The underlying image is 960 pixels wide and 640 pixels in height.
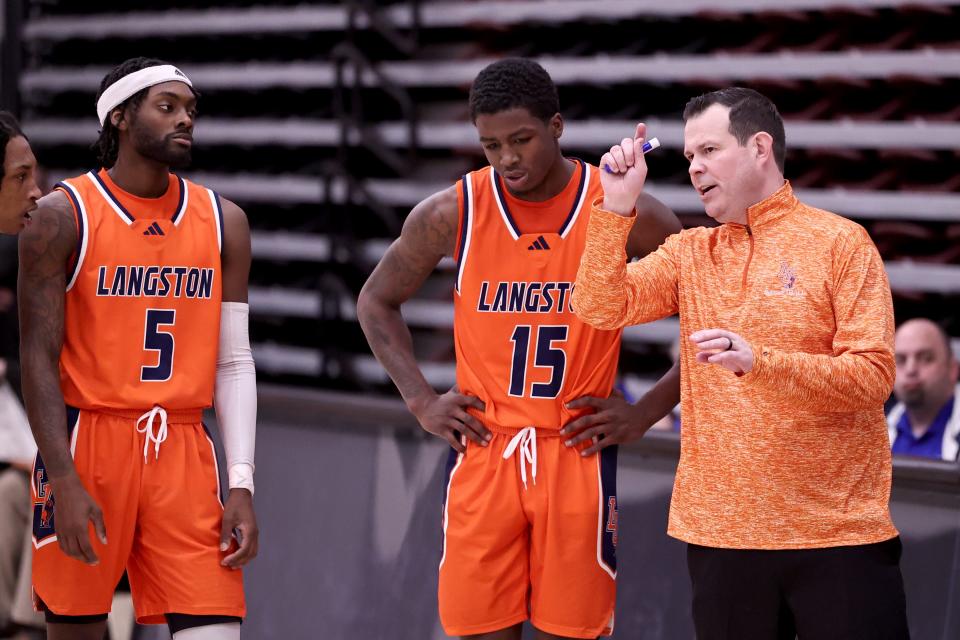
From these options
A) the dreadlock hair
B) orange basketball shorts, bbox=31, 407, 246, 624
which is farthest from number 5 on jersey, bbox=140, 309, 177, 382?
the dreadlock hair

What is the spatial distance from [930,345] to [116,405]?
9.95ft

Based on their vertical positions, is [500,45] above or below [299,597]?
above

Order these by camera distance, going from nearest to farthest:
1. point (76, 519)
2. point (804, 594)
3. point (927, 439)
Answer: point (804, 594) → point (76, 519) → point (927, 439)

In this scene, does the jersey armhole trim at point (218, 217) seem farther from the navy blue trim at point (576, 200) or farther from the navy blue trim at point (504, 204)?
the navy blue trim at point (576, 200)

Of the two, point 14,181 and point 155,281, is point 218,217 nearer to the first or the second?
point 155,281

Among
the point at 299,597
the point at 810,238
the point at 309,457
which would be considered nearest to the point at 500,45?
the point at 309,457

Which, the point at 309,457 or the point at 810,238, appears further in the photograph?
the point at 309,457

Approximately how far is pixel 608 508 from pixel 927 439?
2.05 metres

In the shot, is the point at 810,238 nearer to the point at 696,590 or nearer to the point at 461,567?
the point at 696,590

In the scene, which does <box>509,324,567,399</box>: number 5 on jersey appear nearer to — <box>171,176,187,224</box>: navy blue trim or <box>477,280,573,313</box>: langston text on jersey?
<box>477,280,573,313</box>: langston text on jersey

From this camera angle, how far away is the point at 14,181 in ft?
11.3

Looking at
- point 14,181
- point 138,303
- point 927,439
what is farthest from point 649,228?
point 927,439

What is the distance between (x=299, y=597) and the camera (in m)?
5.31

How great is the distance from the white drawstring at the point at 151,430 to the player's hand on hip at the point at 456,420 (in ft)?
2.20
